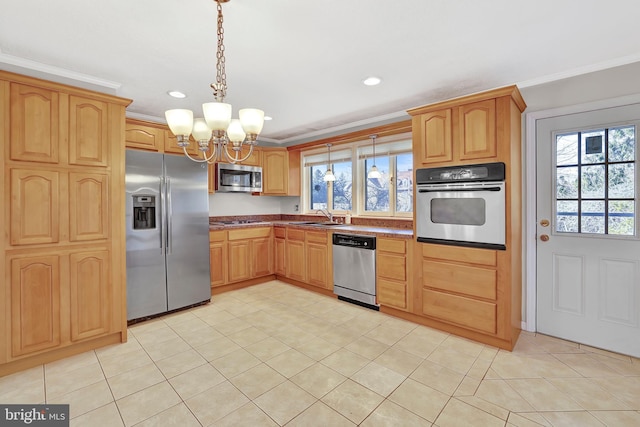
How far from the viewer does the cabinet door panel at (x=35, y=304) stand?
2.26 m

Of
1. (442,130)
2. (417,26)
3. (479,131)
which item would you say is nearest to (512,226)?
(479,131)

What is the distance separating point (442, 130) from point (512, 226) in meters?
1.05

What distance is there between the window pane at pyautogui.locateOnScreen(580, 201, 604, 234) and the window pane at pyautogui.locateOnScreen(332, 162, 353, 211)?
2717 millimetres

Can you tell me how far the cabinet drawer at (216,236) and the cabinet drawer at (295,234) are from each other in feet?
3.04

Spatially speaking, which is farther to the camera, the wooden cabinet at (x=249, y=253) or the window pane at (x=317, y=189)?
the window pane at (x=317, y=189)

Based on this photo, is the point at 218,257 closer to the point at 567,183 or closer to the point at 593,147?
the point at 567,183

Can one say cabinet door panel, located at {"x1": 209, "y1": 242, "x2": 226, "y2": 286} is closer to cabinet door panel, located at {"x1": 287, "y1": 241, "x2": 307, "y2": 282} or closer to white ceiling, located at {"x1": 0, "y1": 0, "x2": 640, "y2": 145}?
cabinet door panel, located at {"x1": 287, "y1": 241, "x2": 307, "y2": 282}

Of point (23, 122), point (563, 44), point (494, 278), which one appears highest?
point (563, 44)

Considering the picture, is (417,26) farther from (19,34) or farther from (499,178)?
(19,34)

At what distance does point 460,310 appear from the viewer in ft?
9.18

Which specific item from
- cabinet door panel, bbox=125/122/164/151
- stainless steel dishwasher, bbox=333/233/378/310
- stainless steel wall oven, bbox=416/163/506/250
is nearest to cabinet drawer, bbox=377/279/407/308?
stainless steel dishwasher, bbox=333/233/378/310

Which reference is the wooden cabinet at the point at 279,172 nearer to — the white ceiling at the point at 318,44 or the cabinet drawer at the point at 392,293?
the white ceiling at the point at 318,44

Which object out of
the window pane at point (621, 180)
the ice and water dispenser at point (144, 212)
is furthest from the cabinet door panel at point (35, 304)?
the window pane at point (621, 180)

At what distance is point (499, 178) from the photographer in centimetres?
256
